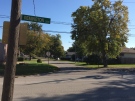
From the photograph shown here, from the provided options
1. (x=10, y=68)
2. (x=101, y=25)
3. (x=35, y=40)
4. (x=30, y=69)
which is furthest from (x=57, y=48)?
(x=10, y=68)

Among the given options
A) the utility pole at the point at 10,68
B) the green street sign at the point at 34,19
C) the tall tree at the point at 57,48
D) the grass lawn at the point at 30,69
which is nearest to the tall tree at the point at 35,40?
the grass lawn at the point at 30,69

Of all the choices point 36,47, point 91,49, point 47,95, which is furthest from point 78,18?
point 47,95

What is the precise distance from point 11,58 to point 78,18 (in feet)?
130

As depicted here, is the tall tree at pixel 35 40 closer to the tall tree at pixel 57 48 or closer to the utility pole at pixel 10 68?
the tall tree at pixel 57 48

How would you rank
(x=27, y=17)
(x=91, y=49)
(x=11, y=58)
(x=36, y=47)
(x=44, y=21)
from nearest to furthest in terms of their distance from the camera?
(x=11, y=58) < (x=27, y=17) < (x=44, y=21) < (x=91, y=49) < (x=36, y=47)

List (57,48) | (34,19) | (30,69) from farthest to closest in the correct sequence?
(57,48) < (30,69) < (34,19)

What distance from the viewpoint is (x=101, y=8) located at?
143 feet

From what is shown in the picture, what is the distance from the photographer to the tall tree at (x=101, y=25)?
42.1 meters

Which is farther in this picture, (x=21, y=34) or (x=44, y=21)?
(x=44, y=21)

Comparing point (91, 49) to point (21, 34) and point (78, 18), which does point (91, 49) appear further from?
point (21, 34)

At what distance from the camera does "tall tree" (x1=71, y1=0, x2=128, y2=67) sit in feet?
138

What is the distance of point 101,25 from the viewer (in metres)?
41.7

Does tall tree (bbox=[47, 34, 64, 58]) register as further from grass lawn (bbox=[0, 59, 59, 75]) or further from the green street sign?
the green street sign

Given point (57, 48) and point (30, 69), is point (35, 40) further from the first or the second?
point (57, 48)
